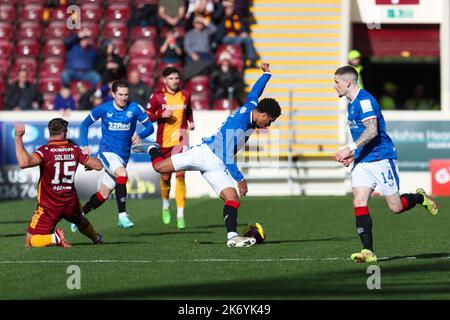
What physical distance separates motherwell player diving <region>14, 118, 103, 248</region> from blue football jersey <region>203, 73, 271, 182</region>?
54.7 inches

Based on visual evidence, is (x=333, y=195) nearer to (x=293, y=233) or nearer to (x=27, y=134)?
(x=27, y=134)

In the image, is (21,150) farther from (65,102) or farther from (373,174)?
(65,102)

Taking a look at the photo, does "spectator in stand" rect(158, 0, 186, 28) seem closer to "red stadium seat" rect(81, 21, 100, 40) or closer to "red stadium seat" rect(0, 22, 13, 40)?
"red stadium seat" rect(81, 21, 100, 40)

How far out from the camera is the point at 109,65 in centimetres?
2550

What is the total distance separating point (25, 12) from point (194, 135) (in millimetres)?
7295

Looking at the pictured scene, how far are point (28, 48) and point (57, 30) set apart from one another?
32.9 inches

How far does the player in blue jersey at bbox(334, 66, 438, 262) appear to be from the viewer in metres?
11.6

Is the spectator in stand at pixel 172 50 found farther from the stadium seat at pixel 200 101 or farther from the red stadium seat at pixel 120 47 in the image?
the red stadium seat at pixel 120 47

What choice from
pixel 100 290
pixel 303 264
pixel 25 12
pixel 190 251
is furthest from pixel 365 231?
pixel 25 12

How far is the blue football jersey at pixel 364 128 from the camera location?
11727 millimetres

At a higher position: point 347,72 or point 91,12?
point 91,12

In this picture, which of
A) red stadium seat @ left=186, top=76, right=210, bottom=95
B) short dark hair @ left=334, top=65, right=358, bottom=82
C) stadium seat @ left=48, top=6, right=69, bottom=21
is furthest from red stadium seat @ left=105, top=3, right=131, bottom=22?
short dark hair @ left=334, top=65, right=358, bottom=82

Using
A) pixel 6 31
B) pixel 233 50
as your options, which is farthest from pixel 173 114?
pixel 6 31

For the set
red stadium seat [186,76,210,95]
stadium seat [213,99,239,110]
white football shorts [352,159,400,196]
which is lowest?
white football shorts [352,159,400,196]
